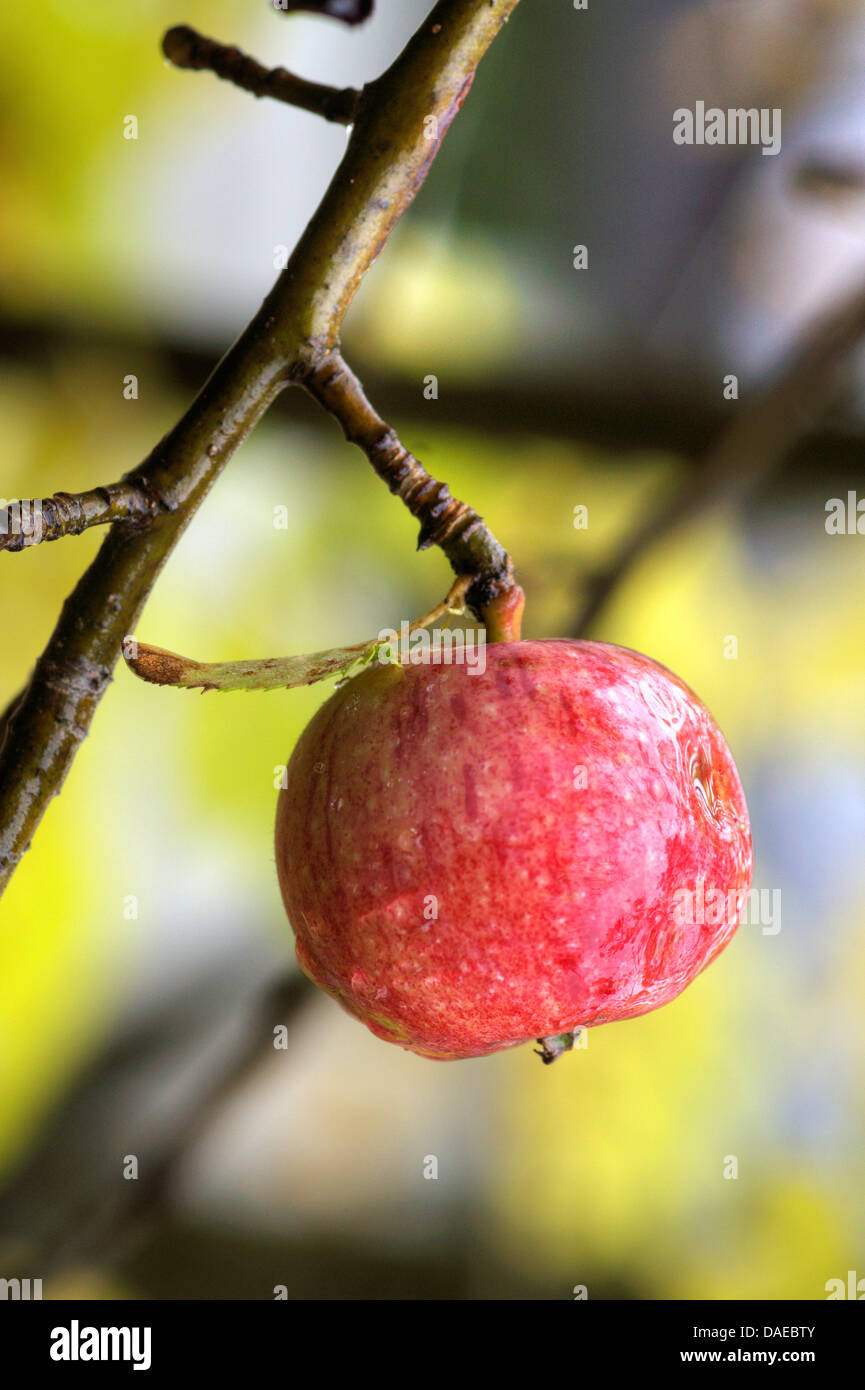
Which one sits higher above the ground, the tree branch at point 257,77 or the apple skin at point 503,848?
the tree branch at point 257,77

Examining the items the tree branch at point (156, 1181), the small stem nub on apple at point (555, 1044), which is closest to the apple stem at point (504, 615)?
the small stem nub on apple at point (555, 1044)

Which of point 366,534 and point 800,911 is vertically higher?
point 366,534

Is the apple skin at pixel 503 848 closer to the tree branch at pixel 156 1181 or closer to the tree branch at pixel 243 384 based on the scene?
the tree branch at pixel 243 384

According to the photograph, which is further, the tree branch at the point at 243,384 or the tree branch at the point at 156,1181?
the tree branch at the point at 156,1181

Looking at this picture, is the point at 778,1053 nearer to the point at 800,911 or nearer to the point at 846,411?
the point at 800,911
